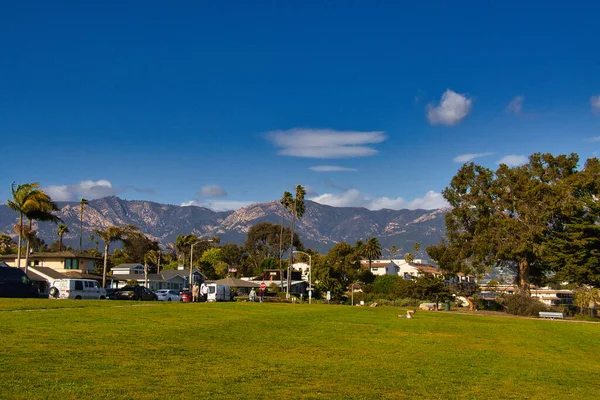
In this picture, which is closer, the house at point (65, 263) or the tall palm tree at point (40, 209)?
the tall palm tree at point (40, 209)

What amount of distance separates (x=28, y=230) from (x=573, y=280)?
68.7 metres

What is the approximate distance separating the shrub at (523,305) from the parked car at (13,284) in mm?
51810

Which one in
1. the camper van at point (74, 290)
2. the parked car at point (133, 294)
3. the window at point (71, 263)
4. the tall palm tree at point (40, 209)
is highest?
the tall palm tree at point (40, 209)

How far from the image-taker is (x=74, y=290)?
51.9m

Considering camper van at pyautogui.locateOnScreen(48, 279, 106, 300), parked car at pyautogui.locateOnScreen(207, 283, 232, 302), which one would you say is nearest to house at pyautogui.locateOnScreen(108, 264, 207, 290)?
parked car at pyautogui.locateOnScreen(207, 283, 232, 302)

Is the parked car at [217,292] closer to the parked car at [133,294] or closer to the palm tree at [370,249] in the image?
the parked car at [133,294]

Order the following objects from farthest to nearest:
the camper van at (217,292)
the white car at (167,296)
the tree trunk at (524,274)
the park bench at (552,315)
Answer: the tree trunk at (524,274)
the camper van at (217,292)
the white car at (167,296)
the park bench at (552,315)

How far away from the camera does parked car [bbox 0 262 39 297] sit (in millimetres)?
43906

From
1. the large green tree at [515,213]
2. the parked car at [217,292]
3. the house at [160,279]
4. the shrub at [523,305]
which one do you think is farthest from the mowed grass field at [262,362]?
the house at [160,279]

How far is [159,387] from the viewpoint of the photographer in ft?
38.9

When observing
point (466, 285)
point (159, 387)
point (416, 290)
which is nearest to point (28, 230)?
point (416, 290)

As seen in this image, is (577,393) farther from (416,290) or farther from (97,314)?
(416,290)

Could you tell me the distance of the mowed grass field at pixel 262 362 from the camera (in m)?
12.1

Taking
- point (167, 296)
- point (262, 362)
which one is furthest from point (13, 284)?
point (262, 362)
